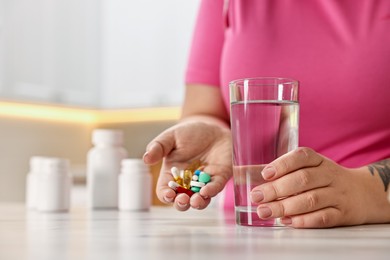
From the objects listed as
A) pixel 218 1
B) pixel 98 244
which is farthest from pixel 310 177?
pixel 218 1

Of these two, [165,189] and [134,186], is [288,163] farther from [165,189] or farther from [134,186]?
[134,186]

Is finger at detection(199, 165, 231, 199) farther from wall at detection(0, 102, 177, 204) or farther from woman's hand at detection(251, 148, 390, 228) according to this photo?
wall at detection(0, 102, 177, 204)

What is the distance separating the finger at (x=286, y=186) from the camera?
2.69 ft

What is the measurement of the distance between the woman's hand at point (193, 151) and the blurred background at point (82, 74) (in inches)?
103

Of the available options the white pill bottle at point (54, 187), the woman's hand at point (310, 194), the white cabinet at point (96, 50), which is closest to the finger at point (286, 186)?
the woman's hand at point (310, 194)

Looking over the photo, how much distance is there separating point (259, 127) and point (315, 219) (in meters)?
0.15

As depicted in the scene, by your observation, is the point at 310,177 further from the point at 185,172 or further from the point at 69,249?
the point at 69,249

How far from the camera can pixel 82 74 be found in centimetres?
396

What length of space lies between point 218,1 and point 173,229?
2.49 feet

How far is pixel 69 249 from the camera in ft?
2.06

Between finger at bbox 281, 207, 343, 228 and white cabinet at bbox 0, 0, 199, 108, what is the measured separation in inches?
114

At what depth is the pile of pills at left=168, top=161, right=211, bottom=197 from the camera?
0.96 metres

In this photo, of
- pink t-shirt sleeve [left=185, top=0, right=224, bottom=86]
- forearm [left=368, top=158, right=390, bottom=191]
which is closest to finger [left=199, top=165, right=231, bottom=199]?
forearm [left=368, top=158, right=390, bottom=191]

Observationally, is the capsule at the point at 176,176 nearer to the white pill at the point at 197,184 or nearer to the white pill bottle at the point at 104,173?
the white pill at the point at 197,184
